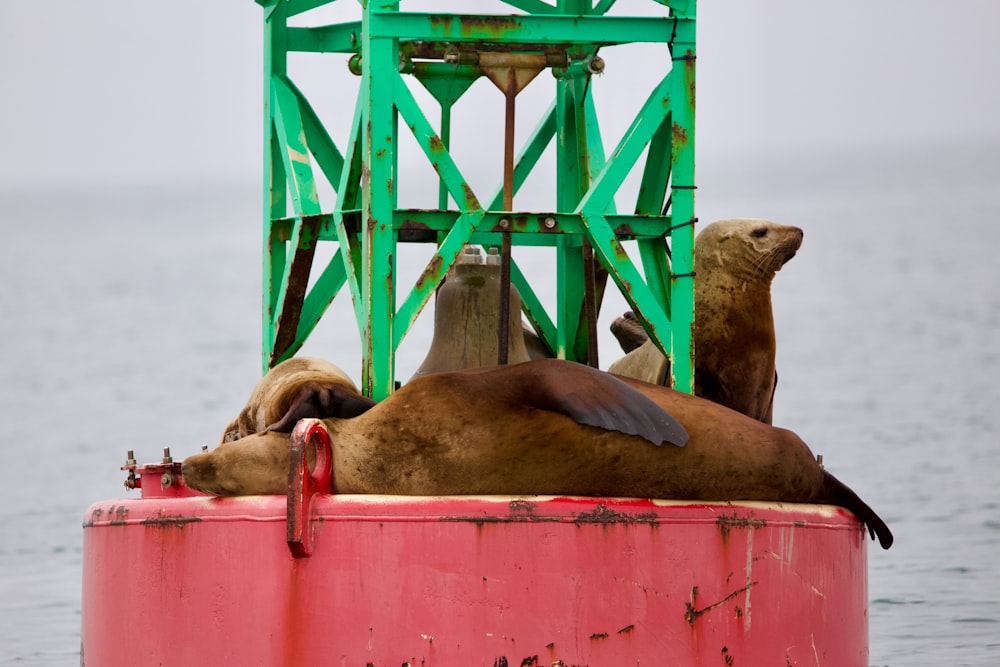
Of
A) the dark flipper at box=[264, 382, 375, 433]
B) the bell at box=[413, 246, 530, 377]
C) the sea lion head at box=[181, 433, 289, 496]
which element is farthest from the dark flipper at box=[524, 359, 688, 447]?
the bell at box=[413, 246, 530, 377]

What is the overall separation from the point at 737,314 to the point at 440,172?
1900 mm

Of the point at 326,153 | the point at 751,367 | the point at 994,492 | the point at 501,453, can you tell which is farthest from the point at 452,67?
the point at 994,492

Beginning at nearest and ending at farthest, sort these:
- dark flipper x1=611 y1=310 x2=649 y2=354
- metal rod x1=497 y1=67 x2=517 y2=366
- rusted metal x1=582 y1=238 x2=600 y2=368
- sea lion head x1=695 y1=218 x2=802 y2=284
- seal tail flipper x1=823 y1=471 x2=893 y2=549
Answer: seal tail flipper x1=823 y1=471 x2=893 y2=549, metal rod x1=497 y1=67 x2=517 y2=366, rusted metal x1=582 y1=238 x2=600 y2=368, sea lion head x1=695 y1=218 x2=802 y2=284, dark flipper x1=611 y1=310 x2=649 y2=354

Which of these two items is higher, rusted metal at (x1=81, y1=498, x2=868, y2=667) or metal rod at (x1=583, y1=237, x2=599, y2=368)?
metal rod at (x1=583, y1=237, x2=599, y2=368)

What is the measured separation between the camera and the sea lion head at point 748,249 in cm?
1001

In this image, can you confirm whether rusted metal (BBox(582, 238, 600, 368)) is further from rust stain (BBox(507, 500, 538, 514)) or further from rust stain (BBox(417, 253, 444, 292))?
rust stain (BBox(507, 500, 538, 514))

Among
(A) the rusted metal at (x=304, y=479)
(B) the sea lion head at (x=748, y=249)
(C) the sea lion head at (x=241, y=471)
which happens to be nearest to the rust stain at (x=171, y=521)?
(C) the sea lion head at (x=241, y=471)

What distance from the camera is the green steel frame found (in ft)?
28.7

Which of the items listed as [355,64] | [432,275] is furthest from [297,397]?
[355,64]

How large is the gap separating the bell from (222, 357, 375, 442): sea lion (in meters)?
0.68

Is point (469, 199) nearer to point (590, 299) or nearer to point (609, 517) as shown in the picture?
point (590, 299)

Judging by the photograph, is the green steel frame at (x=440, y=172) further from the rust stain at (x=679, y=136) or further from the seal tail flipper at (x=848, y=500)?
the seal tail flipper at (x=848, y=500)

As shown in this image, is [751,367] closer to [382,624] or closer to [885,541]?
[885,541]

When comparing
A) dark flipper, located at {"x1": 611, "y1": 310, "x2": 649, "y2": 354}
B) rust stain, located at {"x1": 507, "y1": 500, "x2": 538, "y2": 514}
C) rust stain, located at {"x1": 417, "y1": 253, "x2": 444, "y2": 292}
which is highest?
rust stain, located at {"x1": 417, "y1": 253, "x2": 444, "y2": 292}
